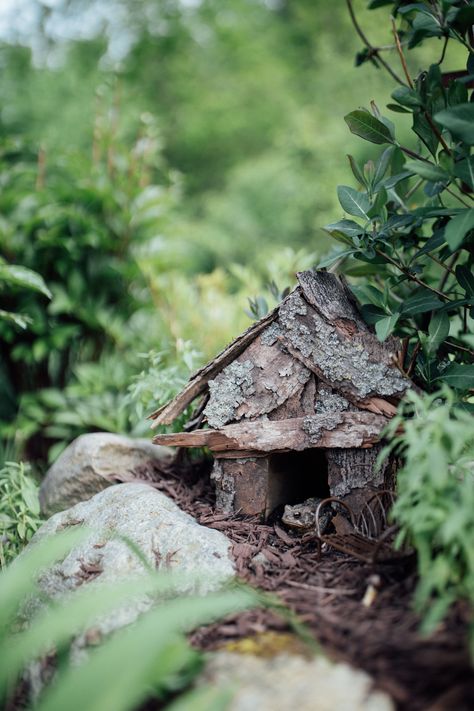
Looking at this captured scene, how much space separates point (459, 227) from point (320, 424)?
0.82 meters

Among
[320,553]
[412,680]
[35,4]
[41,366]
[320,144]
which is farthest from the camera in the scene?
[35,4]

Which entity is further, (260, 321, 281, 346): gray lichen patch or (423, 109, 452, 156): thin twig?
(260, 321, 281, 346): gray lichen patch

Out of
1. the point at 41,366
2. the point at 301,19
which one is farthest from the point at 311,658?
the point at 301,19

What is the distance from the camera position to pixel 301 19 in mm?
11352

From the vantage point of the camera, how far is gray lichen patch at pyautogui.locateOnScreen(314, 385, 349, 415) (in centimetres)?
221

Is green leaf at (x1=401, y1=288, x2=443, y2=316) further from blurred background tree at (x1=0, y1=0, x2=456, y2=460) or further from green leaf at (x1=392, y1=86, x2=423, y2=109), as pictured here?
blurred background tree at (x1=0, y1=0, x2=456, y2=460)

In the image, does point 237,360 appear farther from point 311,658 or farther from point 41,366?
point 41,366

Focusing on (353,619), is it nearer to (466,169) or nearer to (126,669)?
(126,669)

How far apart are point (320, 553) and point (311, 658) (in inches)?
26.0

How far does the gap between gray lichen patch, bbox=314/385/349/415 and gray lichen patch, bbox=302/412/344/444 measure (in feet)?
0.14

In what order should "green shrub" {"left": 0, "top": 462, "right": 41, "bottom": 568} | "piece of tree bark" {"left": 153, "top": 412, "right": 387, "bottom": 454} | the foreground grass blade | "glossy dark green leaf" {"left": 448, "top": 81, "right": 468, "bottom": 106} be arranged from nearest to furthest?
the foreground grass blade
"glossy dark green leaf" {"left": 448, "top": 81, "right": 468, "bottom": 106}
"piece of tree bark" {"left": 153, "top": 412, "right": 387, "bottom": 454}
"green shrub" {"left": 0, "top": 462, "right": 41, "bottom": 568}

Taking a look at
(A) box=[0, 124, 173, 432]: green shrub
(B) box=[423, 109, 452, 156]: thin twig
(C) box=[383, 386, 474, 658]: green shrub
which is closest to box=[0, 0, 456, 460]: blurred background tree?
(A) box=[0, 124, 173, 432]: green shrub

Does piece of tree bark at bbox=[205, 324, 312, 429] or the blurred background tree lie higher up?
the blurred background tree

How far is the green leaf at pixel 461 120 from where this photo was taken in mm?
1793
